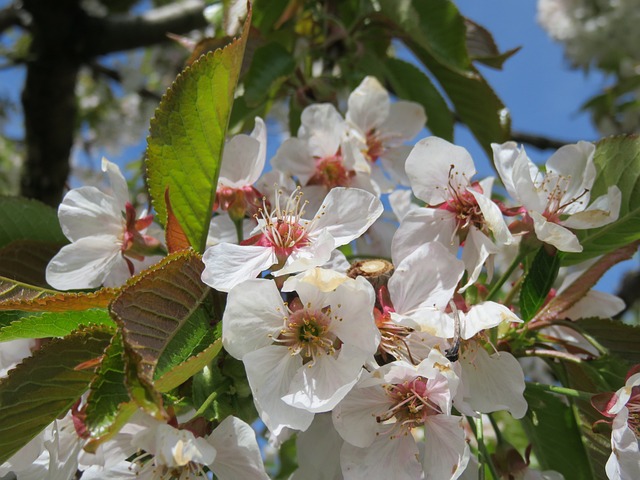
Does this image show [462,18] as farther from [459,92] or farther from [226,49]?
[226,49]

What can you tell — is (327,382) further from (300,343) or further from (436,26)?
(436,26)

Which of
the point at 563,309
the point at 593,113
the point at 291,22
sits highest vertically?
the point at 291,22

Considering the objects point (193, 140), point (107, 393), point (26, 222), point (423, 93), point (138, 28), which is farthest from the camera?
point (138, 28)

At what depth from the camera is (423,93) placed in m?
1.47

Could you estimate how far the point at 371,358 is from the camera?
2.41ft

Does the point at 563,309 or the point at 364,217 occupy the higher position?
the point at 364,217

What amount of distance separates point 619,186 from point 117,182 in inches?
28.9

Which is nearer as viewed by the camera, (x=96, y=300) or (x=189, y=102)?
(x=96, y=300)

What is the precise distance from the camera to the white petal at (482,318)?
2.46ft

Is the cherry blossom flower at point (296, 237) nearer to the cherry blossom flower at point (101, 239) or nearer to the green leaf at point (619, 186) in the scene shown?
the cherry blossom flower at point (101, 239)

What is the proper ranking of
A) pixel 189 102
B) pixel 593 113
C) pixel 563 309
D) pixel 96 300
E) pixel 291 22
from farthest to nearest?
1. pixel 593 113
2. pixel 291 22
3. pixel 563 309
4. pixel 189 102
5. pixel 96 300

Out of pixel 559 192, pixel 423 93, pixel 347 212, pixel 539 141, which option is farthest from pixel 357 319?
pixel 539 141

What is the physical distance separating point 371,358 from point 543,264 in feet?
1.00

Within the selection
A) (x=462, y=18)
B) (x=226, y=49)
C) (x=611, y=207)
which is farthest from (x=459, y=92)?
(x=226, y=49)
